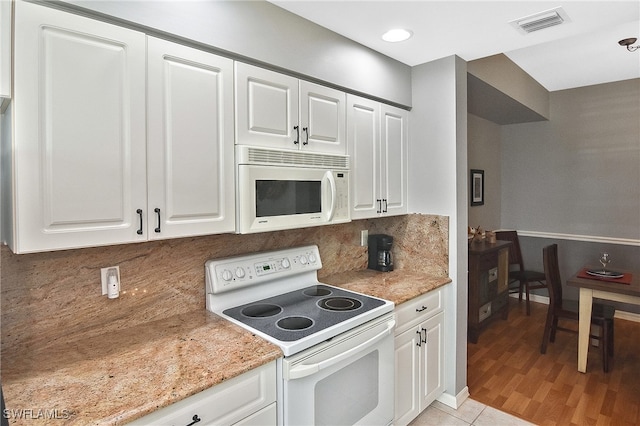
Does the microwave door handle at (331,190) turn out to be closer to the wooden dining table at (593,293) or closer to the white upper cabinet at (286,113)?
the white upper cabinet at (286,113)

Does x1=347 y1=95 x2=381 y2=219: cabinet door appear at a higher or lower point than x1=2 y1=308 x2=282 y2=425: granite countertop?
higher

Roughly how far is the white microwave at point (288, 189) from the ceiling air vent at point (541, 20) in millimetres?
1204

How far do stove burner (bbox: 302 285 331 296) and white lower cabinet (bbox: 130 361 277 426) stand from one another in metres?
0.73

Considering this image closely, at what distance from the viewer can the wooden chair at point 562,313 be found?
3062 mm

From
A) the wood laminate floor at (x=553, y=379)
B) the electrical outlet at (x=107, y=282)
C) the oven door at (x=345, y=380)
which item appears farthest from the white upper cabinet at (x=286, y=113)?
the wood laminate floor at (x=553, y=379)

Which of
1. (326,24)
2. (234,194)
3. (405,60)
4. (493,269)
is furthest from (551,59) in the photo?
(234,194)

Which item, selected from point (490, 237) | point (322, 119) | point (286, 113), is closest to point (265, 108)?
point (286, 113)

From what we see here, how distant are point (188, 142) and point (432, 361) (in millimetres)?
2047

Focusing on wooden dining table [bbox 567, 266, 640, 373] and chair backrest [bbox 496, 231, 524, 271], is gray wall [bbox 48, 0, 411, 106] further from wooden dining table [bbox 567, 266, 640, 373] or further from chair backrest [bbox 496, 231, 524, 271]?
chair backrest [bbox 496, 231, 524, 271]

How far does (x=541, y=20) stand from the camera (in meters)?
1.98

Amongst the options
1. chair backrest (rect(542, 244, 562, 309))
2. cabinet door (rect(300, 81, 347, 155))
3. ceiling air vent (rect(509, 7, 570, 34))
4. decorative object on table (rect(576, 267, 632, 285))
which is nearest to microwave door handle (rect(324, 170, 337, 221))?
cabinet door (rect(300, 81, 347, 155))

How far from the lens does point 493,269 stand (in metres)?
3.94

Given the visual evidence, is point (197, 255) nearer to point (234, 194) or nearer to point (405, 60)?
point (234, 194)

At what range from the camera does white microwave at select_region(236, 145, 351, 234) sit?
168 cm
